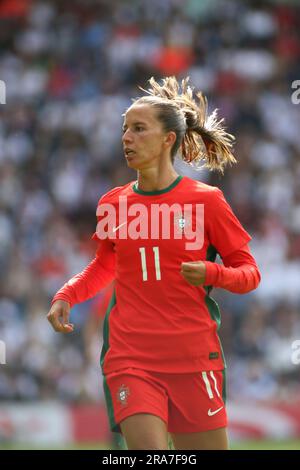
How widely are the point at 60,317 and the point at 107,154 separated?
9589 mm

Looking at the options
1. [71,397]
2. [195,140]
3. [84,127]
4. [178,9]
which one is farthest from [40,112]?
[195,140]

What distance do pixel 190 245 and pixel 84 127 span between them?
10.1 m

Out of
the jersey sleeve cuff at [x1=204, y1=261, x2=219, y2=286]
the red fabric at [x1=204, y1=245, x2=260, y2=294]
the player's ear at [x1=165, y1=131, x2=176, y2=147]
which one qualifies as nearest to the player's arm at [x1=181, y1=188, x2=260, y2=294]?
the red fabric at [x1=204, y1=245, x2=260, y2=294]

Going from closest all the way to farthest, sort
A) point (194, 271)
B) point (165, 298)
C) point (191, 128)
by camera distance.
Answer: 1. point (194, 271)
2. point (165, 298)
3. point (191, 128)

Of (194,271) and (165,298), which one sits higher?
(194,271)

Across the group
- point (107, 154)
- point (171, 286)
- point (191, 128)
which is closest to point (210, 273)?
point (171, 286)

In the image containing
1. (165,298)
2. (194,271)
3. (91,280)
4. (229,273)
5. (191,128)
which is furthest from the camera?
(191,128)

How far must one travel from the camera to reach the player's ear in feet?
20.1

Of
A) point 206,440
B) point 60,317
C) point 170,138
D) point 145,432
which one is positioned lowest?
point 206,440

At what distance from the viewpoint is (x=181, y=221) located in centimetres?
593

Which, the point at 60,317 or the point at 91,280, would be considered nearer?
the point at 60,317

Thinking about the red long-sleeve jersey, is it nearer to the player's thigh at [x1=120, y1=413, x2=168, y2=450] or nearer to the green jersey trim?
the green jersey trim

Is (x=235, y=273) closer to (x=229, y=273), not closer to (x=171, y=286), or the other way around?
(x=229, y=273)

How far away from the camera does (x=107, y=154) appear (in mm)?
15469
